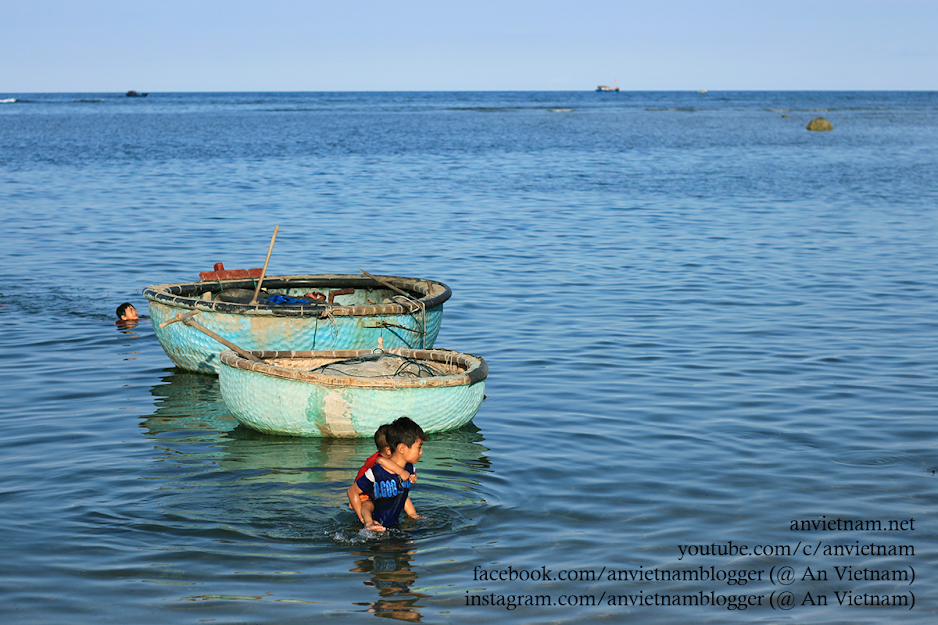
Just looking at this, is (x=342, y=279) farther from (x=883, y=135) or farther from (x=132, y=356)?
(x=883, y=135)

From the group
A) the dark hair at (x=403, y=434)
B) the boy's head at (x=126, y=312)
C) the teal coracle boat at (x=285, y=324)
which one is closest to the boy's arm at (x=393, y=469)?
the dark hair at (x=403, y=434)

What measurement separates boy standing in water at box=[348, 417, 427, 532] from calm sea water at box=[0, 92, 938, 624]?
0.17 meters

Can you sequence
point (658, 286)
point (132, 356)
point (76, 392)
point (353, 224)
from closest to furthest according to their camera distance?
point (76, 392)
point (132, 356)
point (658, 286)
point (353, 224)

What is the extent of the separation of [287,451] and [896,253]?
14.8 meters

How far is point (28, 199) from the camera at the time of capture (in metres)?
27.5

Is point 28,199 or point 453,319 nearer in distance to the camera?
point 453,319

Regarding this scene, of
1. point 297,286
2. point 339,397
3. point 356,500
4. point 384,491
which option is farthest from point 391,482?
point 297,286

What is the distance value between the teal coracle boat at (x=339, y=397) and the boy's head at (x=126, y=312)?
15.6ft

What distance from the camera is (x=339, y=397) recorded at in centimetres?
844

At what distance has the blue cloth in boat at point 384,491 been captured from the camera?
664cm

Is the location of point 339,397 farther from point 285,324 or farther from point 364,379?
point 285,324

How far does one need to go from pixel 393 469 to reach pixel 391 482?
0.09 m

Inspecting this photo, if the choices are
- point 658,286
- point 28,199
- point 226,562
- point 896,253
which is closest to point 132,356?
point 226,562

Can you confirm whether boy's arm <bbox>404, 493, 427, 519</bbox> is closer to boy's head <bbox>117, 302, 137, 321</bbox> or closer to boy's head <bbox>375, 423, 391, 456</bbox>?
boy's head <bbox>375, 423, 391, 456</bbox>
